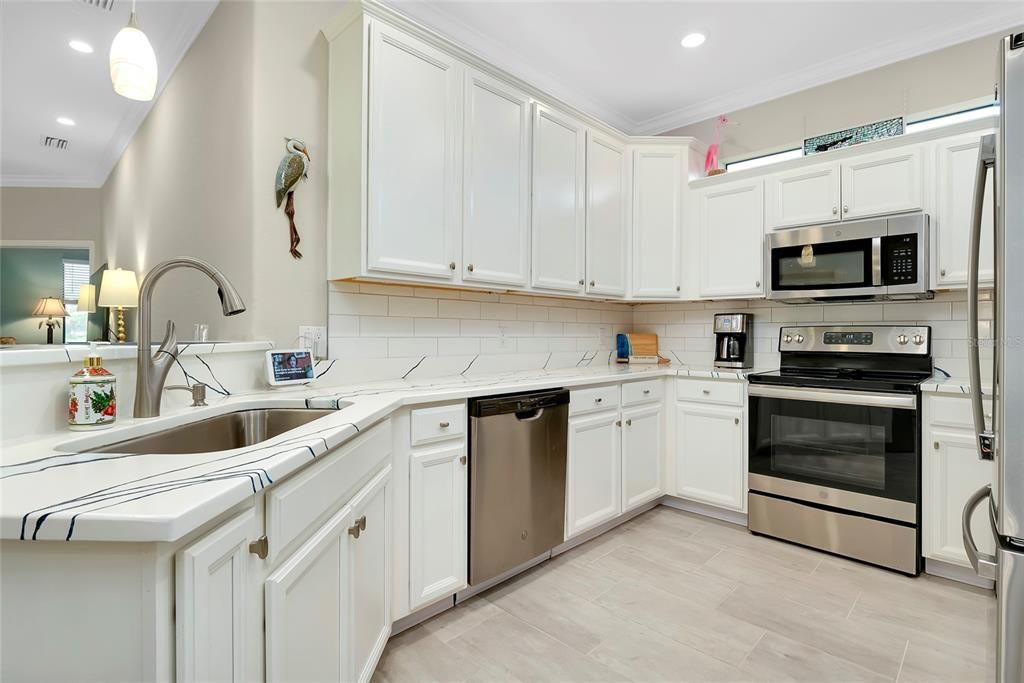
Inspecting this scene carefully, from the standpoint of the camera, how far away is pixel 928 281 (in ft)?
8.11

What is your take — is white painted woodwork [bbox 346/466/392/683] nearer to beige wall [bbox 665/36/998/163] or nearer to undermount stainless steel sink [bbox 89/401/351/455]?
undermount stainless steel sink [bbox 89/401/351/455]

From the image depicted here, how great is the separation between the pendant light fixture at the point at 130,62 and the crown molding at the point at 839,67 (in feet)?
10.7

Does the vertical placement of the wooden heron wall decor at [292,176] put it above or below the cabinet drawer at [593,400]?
above

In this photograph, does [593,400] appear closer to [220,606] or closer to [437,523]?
[437,523]

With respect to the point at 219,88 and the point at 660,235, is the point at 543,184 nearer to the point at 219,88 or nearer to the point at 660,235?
the point at 660,235

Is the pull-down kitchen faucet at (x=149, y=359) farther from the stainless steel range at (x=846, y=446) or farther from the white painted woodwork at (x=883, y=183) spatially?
the white painted woodwork at (x=883, y=183)

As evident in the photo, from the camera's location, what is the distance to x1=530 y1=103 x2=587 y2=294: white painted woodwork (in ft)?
8.91

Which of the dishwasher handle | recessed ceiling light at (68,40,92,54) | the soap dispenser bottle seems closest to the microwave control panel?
the dishwasher handle

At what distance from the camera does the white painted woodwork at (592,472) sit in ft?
8.12

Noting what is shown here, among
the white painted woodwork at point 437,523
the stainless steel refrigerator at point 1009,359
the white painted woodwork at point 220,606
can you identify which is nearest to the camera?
the white painted woodwork at point 220,606

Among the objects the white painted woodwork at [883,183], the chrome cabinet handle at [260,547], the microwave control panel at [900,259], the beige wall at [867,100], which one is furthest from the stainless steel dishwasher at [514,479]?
the beige wall at [867,100]

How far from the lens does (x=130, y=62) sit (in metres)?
1.53

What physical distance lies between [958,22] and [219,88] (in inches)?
148

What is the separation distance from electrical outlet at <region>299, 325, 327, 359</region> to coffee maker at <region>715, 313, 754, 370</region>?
241cm
